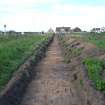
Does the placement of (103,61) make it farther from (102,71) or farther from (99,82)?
(99,82)

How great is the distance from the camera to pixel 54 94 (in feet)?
42.6

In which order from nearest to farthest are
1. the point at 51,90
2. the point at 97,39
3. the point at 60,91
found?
the point at 60,91, the point at 51,90, the point at 97,39

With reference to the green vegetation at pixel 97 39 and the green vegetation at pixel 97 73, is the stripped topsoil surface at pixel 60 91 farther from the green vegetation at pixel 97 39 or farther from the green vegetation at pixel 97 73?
the green vegetation at pixel 97 39

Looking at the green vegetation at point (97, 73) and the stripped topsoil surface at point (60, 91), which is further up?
the green vegetation at point (97, 73)

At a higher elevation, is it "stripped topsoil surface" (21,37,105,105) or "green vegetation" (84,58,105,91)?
"green vegetation" (84,58,105,91)

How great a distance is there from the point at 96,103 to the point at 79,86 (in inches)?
149

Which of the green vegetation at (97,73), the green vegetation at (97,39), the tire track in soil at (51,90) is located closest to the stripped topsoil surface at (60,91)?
the tire track in soil at (51,90)

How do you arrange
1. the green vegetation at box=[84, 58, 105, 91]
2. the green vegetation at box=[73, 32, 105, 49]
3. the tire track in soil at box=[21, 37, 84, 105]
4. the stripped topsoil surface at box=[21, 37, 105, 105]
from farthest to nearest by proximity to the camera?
A: the green vegetation at box=[73, 32, 105, 49], the green vegetation at box=[84, 58, 105, 91], the tire track in soil at box=[21, 37, 84, 105], the stripped topsoil surface at box=[21, 37, 105, 105]

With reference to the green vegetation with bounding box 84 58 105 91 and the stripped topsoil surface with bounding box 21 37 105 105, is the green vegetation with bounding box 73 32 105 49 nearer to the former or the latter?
the green vegetation with bounding box 84 58 105 91

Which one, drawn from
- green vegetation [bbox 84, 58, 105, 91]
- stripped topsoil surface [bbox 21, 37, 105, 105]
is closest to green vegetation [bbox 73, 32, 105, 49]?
green vegetation [bbox 84, 58, 105, 91]

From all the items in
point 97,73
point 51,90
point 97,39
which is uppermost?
point 97,73

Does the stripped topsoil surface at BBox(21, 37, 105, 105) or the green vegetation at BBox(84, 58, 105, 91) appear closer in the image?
the stripped topsoil surface at BBox(21, 37, 105, 105)

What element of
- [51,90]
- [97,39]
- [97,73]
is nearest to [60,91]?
[51,90]

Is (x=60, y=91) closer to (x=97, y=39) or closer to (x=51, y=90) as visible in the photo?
(x=51, y=90)
